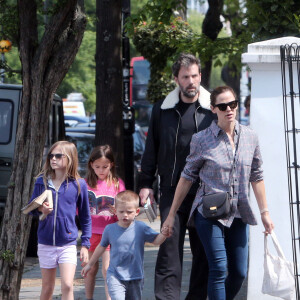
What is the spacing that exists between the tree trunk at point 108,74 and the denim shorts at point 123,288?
6.84 metres

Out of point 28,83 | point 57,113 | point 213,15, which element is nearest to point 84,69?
point 213,15

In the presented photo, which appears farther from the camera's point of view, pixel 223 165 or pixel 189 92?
pixel 189 92

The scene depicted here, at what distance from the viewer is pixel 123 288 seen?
546 centimetres

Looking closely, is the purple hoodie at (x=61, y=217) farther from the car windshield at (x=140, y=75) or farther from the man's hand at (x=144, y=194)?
the car windshield at (x=140, y=75)

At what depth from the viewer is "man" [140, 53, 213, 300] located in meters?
5.92

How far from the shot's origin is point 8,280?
6.38 meters

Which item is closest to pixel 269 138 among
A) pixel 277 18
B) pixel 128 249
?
pixel 128 249

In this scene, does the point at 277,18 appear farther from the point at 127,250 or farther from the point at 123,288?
the point at 123,288

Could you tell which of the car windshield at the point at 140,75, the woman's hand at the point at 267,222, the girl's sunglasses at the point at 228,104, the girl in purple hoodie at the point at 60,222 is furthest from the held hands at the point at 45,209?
the car windshield at the point at 140,75

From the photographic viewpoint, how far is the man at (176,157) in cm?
592

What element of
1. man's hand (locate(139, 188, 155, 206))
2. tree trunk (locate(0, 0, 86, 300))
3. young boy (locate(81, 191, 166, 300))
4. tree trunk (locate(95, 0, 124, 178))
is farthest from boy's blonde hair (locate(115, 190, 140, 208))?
tree trunk (locate(95, 0, 124, 178))

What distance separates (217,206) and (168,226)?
0.48 metres

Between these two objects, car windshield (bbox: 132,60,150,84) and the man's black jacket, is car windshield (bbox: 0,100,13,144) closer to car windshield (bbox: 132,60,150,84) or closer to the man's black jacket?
the man's black jacket

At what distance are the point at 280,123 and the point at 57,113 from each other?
21.6 ft
